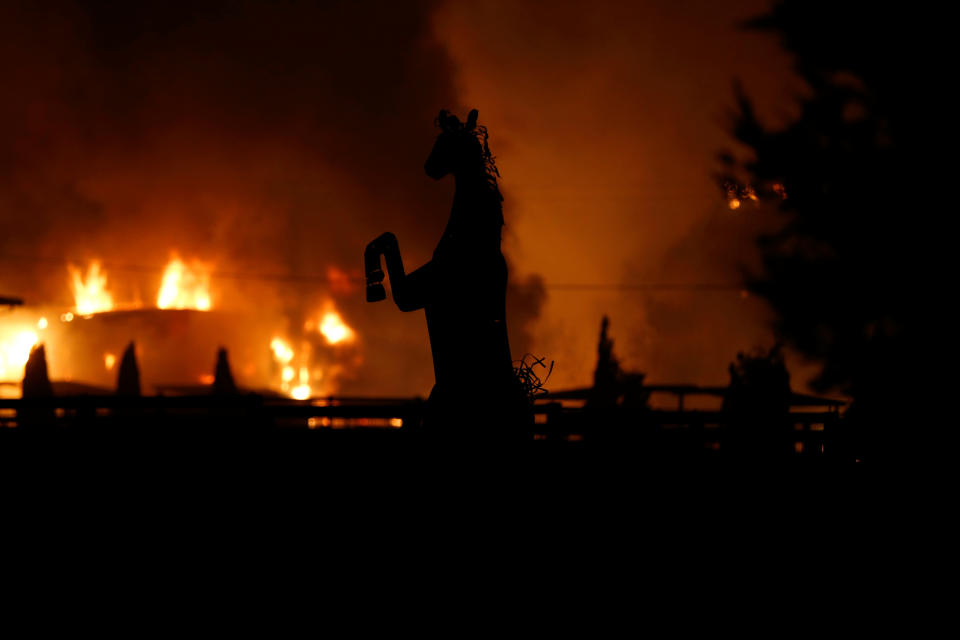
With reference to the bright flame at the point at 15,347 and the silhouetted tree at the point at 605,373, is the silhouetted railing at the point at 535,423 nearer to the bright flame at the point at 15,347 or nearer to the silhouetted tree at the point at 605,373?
the silhouetted tree at the point at 605,373

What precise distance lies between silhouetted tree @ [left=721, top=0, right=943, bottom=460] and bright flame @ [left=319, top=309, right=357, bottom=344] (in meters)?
66.6

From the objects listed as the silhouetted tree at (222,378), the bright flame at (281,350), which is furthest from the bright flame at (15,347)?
the silhouetted tree at (222,378)

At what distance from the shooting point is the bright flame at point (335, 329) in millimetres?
69438

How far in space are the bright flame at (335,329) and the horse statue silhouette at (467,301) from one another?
65.4 meters

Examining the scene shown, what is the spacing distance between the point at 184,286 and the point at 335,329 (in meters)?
15.8

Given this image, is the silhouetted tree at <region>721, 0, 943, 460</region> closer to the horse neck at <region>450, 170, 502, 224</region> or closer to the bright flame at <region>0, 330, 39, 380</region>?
the horse neck at <region>450, 170, 502, 224</region>

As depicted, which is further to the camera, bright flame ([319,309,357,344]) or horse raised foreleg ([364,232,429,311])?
bright flame ([319,309,357,344])

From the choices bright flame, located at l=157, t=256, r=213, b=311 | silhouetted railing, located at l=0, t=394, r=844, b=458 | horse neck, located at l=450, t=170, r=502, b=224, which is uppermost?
bright flame, located at l=157, t=256, r=213, b=311

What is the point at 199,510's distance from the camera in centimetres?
707

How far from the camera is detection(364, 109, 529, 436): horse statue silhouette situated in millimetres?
5152

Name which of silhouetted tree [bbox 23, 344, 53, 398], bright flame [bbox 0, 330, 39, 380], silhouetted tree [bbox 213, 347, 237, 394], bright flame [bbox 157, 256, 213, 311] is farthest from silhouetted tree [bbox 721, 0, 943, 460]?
bright flame [bbox 157, 256, 213, 311]

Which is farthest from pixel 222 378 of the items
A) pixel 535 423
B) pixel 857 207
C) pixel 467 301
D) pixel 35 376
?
→ pixel 857 207

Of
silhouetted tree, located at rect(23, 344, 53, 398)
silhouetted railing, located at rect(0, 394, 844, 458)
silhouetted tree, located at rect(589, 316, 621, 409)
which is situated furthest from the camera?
silhouetted tree, located at rect(23, 344, 53, 398)

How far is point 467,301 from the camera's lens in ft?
17.2
